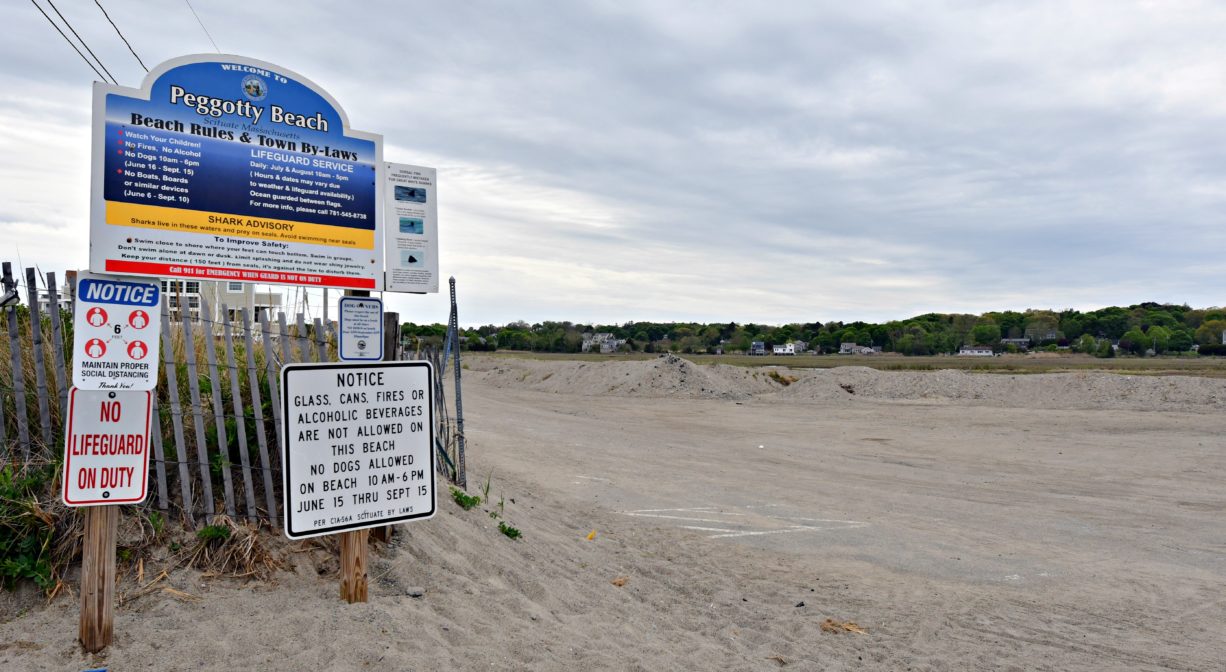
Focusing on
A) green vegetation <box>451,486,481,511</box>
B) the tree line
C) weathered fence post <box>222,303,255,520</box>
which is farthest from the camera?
the tree line

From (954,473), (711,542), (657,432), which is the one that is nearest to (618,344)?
(657,432)

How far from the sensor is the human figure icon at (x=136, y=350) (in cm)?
413

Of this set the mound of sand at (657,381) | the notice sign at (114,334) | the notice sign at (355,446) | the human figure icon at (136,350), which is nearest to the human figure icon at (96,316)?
the notice sign at (114,334)

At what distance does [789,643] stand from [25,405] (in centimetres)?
559

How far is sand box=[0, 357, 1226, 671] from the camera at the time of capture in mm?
4566

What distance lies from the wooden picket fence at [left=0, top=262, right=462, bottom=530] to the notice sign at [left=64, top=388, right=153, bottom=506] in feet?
3.50

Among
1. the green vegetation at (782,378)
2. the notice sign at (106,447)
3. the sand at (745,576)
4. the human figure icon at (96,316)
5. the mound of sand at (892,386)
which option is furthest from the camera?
the green vegetation at (782,378)

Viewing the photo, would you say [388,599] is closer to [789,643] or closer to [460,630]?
[460,630]

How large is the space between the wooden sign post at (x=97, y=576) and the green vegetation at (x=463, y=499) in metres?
3.71

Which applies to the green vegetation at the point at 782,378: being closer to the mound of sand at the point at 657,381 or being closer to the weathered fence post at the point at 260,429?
the mound of sand at the point at 657,381

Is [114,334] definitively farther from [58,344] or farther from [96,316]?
[58,344]

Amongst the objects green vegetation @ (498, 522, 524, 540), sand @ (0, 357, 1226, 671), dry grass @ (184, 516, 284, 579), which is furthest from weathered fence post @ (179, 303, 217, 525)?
green vegetation @ (498, 522, 524, 540)

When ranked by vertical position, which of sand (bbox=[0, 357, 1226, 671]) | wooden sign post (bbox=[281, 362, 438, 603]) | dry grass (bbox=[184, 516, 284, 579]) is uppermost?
wooden sign post (bbox=[281, 362, 438, 603])

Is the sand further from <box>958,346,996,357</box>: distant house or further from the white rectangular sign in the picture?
<box>958,346,996,357</box>: distant house
